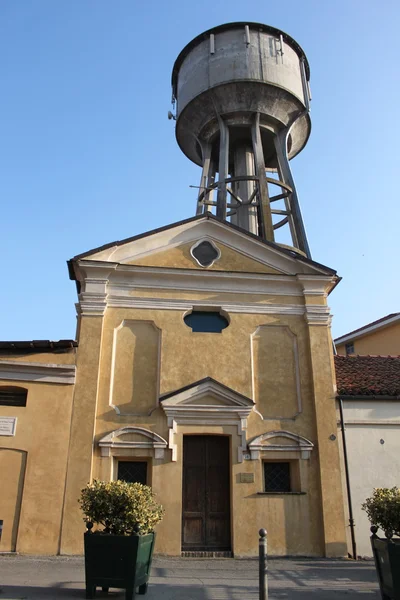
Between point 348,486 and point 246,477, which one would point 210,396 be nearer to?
point 246,477

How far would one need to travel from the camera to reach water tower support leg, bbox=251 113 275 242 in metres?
A: 17.9

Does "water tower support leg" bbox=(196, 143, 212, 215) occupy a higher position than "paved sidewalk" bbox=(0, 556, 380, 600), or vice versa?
"water tower support leg" bbox=(196, 143, 212, 215)

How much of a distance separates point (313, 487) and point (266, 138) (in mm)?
14433

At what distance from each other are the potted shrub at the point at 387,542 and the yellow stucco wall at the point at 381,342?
15.5 metres

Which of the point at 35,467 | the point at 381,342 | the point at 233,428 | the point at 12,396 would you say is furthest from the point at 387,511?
the point at 381,342

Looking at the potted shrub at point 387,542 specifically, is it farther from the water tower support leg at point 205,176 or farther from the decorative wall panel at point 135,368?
the water tower support leg at point 205,176

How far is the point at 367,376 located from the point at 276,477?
3972mm

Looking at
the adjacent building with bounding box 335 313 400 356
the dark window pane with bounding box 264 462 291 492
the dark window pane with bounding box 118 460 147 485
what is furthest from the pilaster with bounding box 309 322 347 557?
the adjacent building with bounding box 335 313 400 356

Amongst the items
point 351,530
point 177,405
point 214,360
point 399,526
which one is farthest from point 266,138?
point 399,526

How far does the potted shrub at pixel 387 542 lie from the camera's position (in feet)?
22.3

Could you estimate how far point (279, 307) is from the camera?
1394cm

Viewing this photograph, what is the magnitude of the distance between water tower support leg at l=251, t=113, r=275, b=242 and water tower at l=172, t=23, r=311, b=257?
1.4 inches

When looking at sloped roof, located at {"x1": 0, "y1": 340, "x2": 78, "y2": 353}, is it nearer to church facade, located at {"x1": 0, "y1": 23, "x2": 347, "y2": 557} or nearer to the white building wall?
church facade, located at {"x1": 0, "y1": 23, "x2": 347, "y2": 557}

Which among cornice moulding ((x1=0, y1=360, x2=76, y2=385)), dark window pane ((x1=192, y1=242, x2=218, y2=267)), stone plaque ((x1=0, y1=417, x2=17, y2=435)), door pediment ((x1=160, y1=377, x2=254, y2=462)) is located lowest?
stone plaque ((x1=0, y1=417, x2=17, y2=435))
